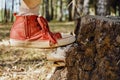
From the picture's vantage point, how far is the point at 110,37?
3.13 metres

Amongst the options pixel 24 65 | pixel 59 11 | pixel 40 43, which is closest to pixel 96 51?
pixel 40 43

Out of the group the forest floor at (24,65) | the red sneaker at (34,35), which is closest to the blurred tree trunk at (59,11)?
the forest floor at (24,65)

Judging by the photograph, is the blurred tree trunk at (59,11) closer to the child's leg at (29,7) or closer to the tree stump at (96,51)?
the tree stump at (96,51)

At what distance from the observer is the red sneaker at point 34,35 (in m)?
2.97

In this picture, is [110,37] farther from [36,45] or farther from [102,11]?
[102,11]

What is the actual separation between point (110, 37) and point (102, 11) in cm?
545

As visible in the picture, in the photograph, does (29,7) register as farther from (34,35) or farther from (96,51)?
(96,51)

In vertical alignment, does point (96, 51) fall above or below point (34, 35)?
below

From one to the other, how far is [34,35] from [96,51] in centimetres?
59

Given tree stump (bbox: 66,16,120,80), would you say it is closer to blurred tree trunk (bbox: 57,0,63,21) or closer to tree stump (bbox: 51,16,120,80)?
tree stump (bbox: 51,16,120,80)

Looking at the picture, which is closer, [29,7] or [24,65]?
[29,7]

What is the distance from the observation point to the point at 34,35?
3.04 meters

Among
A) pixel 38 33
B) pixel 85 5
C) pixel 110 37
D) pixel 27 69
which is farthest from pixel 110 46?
pixel 85 5

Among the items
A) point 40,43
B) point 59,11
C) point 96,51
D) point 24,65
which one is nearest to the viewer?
point 40,43
